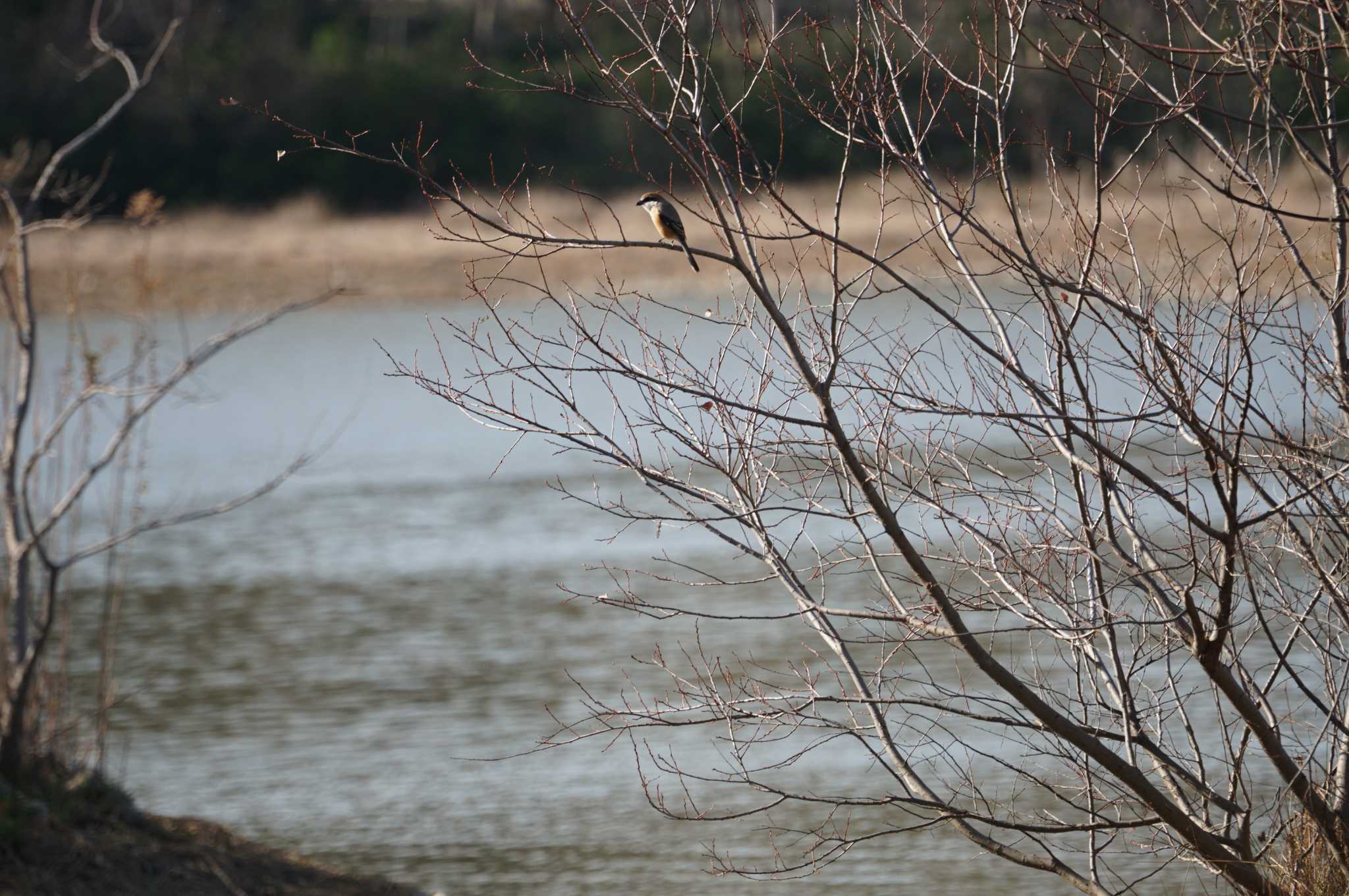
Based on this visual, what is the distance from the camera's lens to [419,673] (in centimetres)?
946

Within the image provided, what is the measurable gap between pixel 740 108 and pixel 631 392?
1356cm

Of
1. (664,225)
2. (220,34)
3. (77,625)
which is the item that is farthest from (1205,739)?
(220,34)

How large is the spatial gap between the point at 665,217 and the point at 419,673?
552 cm

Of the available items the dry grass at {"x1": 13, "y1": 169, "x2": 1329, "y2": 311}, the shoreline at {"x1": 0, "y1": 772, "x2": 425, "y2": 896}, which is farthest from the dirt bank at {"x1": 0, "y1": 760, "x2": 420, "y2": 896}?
the dry grass at {"x1": 13, "y1": 169, "x2": 1329, "y2": 311}

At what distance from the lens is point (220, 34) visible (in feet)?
121

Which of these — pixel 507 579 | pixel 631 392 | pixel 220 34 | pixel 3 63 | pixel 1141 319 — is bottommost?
pixel 1141 319

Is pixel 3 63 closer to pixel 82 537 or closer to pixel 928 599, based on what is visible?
pixel 82 537

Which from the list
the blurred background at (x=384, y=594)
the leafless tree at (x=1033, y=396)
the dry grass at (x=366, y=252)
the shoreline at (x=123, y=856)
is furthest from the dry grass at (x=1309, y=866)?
the dry grass at (x=366, y=252)

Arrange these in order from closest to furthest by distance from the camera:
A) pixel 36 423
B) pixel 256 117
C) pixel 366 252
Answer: pixel 36 423
pixel 366 252
pixel 256 117

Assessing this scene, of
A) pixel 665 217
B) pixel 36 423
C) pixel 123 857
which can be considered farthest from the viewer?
pixel 36 423

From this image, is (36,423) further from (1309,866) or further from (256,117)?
(256,117)

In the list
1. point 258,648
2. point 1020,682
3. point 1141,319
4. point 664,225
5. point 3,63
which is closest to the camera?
point 1141,319

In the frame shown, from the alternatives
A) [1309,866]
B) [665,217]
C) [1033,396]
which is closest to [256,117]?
[665,217]

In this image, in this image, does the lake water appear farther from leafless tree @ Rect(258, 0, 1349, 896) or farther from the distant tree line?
the distant tree line
